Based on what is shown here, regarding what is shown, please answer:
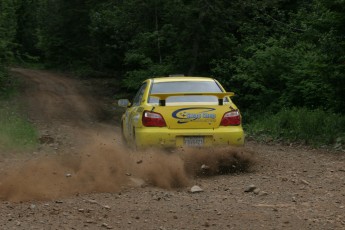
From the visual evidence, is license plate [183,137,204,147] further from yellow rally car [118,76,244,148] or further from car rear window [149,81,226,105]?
car rear window [149,81,226,105]

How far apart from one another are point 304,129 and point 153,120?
6.51 metres

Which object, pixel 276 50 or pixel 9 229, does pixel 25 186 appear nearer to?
pixel 9 229

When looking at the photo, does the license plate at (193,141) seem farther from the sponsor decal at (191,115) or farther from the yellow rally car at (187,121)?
the sponsor decal at (191,115)

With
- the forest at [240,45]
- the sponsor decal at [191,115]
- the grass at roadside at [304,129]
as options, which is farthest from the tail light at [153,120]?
the forest at [240,45]

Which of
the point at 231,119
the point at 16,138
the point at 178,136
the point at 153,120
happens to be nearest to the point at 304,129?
the point at 231,119

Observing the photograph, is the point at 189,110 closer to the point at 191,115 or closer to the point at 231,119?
the point at 191,115

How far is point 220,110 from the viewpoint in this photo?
9.51 meters

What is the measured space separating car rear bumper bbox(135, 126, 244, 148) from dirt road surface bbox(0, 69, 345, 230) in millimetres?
164

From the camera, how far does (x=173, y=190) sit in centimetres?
811

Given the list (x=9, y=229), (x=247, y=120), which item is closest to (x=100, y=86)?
(x=247, y=120)

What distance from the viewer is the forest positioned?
14922 mm

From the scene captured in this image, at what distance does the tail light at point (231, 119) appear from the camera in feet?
31.2

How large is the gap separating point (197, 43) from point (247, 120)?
4410 mm

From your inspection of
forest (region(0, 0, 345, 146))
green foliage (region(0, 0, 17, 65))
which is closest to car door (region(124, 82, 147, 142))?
forest (region(0, 0, 345, 146))
